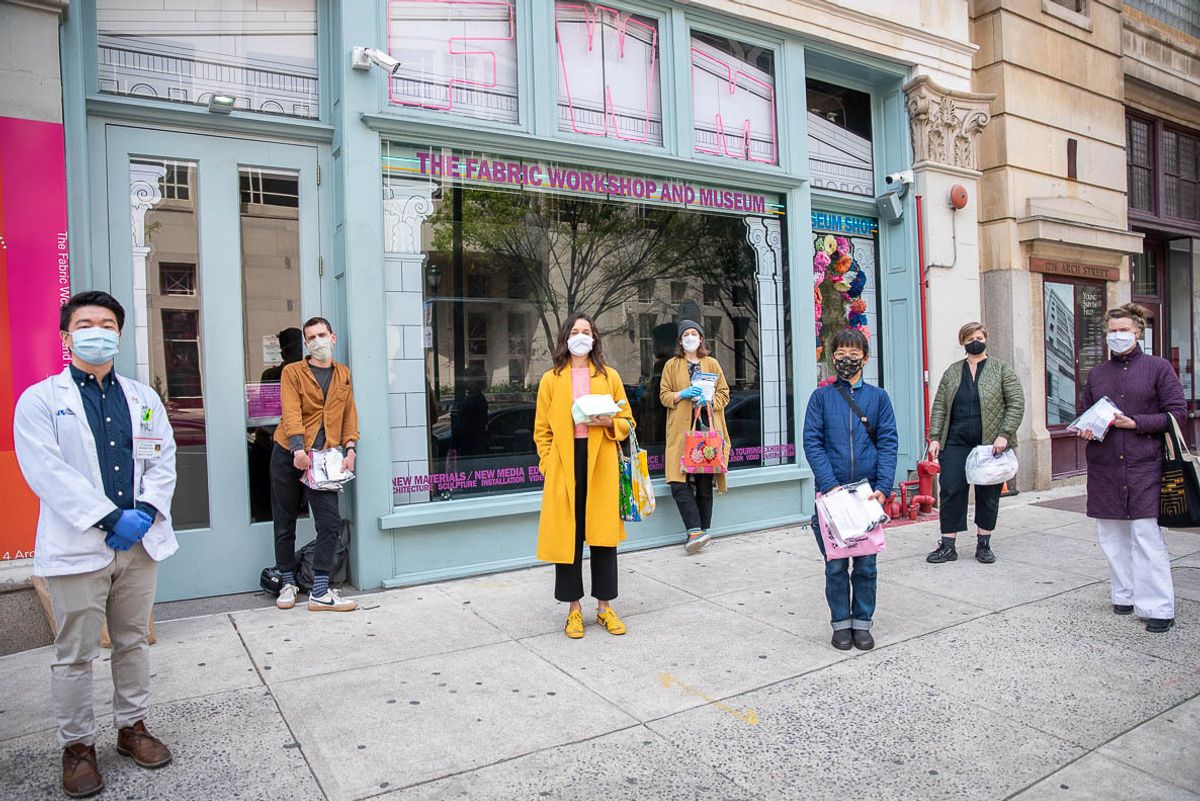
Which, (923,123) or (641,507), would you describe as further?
(923,123)

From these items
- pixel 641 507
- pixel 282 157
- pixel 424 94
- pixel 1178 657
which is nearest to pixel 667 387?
pixel 641 507

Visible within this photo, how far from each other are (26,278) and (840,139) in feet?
25.7

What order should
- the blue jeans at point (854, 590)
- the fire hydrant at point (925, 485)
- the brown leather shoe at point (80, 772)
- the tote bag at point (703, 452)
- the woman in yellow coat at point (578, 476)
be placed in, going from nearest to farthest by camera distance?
1. the brown leather shoe at point (80, 772)
2. the blue jeans at point (854, 590)
3. the woman in yellow coat at point (578, 476)
4. the tote bag at point (703, 452)
5. the fire hydrant at point (925, 485)

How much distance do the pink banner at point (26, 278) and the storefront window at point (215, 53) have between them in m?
0.93

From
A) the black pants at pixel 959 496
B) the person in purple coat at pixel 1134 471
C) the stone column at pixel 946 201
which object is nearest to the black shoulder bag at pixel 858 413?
the person in purple coat at pixel 1134 471

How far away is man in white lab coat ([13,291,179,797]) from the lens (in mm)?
3113

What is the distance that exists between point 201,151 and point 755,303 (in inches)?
200

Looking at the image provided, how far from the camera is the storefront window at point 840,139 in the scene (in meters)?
8.92

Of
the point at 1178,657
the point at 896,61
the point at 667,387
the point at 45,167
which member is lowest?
the point at 1178,657

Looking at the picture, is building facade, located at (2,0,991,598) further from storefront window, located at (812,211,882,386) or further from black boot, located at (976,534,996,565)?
black boot, located at (976,534,996,565)

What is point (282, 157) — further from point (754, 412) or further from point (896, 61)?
point (896, 61)

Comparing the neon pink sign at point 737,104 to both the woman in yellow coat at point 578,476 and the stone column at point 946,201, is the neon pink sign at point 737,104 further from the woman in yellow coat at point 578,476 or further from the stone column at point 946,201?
the woman in yellow coat at point 578,476

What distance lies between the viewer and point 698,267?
7844 mm

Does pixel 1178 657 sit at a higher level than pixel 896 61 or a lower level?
lower
